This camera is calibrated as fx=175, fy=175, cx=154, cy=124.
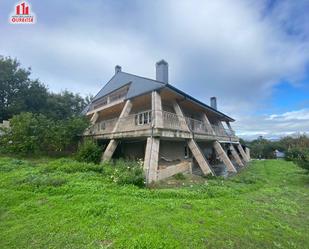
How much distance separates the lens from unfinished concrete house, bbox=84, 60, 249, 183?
9.86 metres

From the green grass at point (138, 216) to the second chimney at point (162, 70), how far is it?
9286 mm

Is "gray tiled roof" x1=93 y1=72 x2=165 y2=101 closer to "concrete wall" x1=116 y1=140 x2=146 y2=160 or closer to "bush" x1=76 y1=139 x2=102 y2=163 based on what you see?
"concrete wall" x1=116 y1=140 x2=146 y2=160

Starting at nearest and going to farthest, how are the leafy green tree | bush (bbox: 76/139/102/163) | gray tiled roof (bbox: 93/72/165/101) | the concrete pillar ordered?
gray tiled roof (bbox: 93/72/165/101)
the concrete pillar
bush (bbox: 76/139/102/163)
the leafy green tree

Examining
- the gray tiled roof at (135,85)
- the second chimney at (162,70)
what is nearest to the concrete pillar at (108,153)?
the gray tiled roof at (135,85)

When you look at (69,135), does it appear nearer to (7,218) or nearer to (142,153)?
(142,153)

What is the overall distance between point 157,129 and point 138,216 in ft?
17.5

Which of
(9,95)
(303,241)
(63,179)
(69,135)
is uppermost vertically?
(9,95)

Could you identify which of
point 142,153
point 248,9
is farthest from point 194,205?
point 142,153

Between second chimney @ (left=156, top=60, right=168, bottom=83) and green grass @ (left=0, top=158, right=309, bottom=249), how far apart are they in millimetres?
9286

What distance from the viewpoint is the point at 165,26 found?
1018 centimetres

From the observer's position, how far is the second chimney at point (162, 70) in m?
14.0

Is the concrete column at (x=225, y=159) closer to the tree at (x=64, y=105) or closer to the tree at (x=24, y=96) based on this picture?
the tree at (x=24, y=96)

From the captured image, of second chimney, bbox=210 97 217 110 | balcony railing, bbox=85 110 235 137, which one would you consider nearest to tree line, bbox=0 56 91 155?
balcony railing, bbox=85 110 235 137

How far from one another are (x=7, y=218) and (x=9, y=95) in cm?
2184
